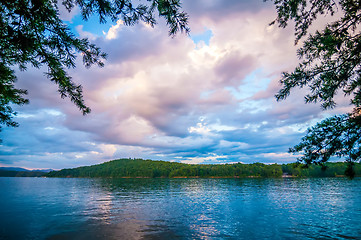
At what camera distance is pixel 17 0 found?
4.86 m

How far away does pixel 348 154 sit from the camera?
6840 mm

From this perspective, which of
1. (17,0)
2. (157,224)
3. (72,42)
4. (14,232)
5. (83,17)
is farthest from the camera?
(157,224)

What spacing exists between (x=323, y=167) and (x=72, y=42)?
1050 centimetres

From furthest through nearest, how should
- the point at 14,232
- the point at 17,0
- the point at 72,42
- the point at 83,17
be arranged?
the point at 14,232 → the point at 72,42 → the point at 83,17 → the point at 17,0

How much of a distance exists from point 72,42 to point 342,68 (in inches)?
399

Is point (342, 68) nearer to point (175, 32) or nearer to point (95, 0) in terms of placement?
point (175, 32)

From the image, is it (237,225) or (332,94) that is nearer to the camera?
(332,94)

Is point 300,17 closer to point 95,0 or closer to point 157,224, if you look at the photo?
point 95,0

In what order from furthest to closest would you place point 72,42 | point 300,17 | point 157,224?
point 157,224 < point 300,17 < point 72,42

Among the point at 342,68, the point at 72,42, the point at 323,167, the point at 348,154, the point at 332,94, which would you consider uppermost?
the point at 72,42

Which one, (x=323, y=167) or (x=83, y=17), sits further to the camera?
(x=323, y=167)

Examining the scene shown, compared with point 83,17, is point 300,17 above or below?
above

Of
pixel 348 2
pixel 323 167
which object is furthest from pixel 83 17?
pixel 323 167

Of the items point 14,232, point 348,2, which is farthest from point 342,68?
point 14,232
